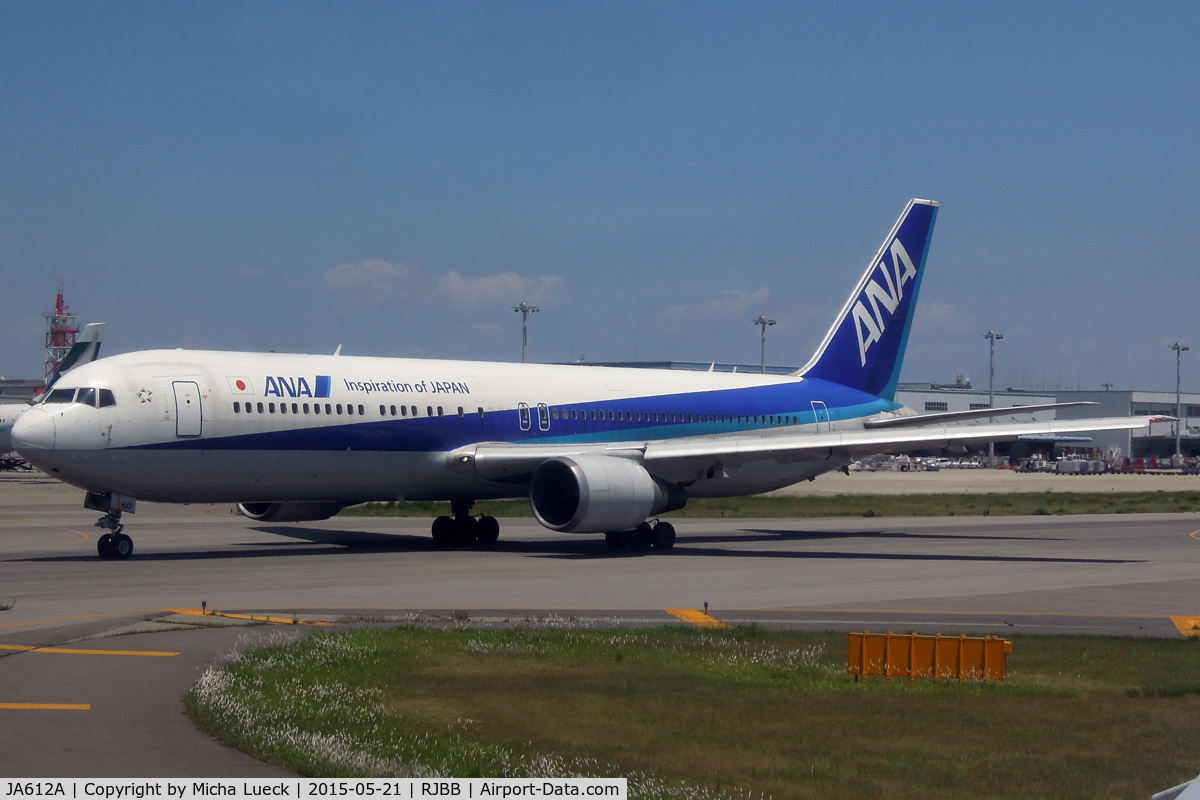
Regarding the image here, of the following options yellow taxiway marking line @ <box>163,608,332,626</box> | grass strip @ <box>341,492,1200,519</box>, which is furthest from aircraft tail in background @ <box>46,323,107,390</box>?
yellow taxiway marking line @ <box>163,608,332,626</box>

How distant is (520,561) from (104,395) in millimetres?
9058

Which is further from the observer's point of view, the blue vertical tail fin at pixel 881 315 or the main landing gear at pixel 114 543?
the blue vertical tail fin at pixel 881 315

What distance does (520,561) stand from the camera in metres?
27.2

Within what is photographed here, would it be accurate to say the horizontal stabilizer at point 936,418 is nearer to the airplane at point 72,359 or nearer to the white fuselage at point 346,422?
the white fuselage at point 346,422

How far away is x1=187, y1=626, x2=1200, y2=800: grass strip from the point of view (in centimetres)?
847

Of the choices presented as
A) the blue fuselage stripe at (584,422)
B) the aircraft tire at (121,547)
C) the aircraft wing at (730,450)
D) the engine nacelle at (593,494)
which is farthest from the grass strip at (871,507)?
the aircraft tire at (121,547)

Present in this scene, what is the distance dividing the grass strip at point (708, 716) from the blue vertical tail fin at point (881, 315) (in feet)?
81.0

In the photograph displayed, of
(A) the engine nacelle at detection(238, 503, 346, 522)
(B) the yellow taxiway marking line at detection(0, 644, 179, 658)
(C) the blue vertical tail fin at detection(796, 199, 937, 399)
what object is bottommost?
(B) the yellow taxiway marking line at detection(0, 644, 179, 658)

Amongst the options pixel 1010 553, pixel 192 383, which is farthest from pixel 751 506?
pixel 192 383

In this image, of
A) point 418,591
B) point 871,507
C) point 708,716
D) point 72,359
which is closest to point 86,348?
point 72,359

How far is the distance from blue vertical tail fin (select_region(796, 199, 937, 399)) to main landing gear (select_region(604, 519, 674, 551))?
10416 millimetres

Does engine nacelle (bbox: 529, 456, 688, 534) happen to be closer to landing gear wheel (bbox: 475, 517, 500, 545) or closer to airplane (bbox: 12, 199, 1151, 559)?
airplane (bbox: 12, 199, 1151, 559)

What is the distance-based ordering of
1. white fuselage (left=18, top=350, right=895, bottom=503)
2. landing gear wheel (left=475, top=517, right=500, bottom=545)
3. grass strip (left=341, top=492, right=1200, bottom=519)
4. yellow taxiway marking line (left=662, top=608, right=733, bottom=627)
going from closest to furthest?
yellow taxiway marking line (left=662, top=608, right=733, bottom=627) < white fuselage (left=18, top=350, right=895, bottom=503) < landing gear wheel (left=475, top=517, right=500, bottom=545) < grass strip (left=341, top=492, right=1200, bottom=519)

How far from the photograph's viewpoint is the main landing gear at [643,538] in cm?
3023
